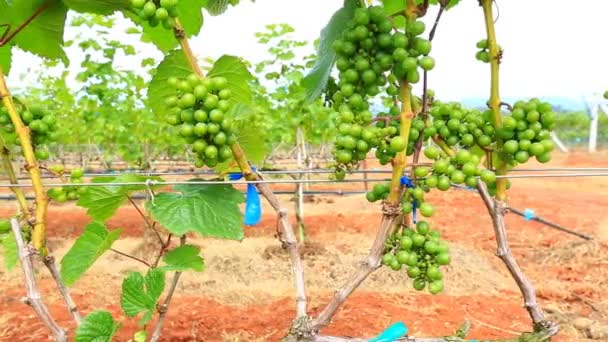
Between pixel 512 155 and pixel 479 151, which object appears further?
pixel 479 151

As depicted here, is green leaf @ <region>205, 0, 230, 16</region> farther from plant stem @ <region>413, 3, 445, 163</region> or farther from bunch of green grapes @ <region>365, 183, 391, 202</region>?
bunch of green grapes @ <region>365, 183, 391, 202</region>

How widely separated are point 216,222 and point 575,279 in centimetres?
582

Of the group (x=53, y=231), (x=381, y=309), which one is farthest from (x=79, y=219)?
(x=381, y=309)

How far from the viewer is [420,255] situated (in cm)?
155

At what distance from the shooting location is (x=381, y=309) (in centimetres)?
423

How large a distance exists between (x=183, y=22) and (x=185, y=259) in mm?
821

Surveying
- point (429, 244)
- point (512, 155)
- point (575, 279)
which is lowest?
point (575, 279)

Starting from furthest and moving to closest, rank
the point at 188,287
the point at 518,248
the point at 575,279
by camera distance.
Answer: the point at 518,248 < the point at 575,279 < the point at 188,287

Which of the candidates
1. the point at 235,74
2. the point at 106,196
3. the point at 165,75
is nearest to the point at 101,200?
the point at 106,196

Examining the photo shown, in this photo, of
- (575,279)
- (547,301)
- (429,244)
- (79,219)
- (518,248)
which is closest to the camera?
(429,244)

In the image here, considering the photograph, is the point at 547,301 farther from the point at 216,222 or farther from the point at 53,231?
the point at 53,231

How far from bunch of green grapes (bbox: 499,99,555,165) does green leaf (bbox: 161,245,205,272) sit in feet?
3.51

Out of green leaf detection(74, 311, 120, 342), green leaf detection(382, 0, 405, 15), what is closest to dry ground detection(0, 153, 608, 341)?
green leaf detection(74, 311, 120, 342)

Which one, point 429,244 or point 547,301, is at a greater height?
point 429,244
